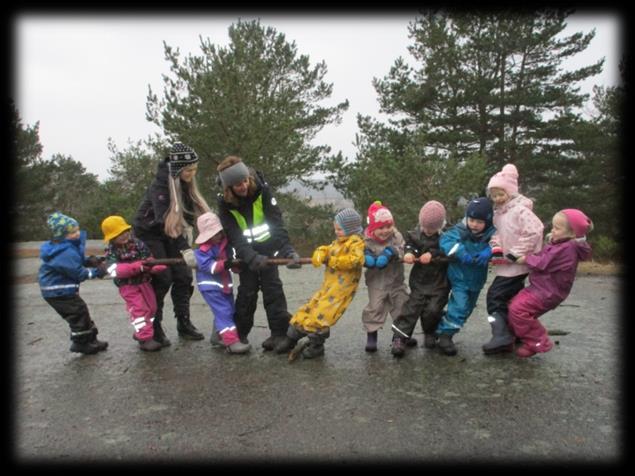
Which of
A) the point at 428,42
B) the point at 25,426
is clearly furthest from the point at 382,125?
the point at 25,426

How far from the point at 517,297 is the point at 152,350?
11.1 ft

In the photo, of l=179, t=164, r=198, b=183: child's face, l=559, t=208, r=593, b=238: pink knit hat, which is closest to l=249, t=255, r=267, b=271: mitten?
l=179, t=164, r=198, b=183: child's face

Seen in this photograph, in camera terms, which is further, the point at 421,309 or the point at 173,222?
the point at 173,222

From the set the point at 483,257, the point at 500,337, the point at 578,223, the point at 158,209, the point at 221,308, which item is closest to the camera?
the point at 578,223

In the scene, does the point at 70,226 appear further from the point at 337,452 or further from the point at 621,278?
the point at 621,278

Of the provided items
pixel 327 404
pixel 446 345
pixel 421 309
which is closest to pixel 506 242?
pixel 421 309

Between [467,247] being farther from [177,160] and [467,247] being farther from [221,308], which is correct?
[177,160]

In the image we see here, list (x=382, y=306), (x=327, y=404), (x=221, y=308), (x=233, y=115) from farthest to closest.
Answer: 1. (x=233, y=115)
2. (x=221, y=308)
3. (x=382, y=306)
4. (x=327, y=404)

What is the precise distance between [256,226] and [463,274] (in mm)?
1940

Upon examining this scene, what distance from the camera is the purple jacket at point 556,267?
389cm

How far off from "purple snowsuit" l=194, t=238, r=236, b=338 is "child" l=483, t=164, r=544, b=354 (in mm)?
2371

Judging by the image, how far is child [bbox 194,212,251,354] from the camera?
448cm

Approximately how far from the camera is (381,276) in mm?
4492

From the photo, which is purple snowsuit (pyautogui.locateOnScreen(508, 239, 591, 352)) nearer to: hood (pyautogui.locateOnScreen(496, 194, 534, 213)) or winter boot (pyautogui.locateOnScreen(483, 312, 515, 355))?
winter boot (pyautogui.locateOnScreen(483, 312, 515, 355))
